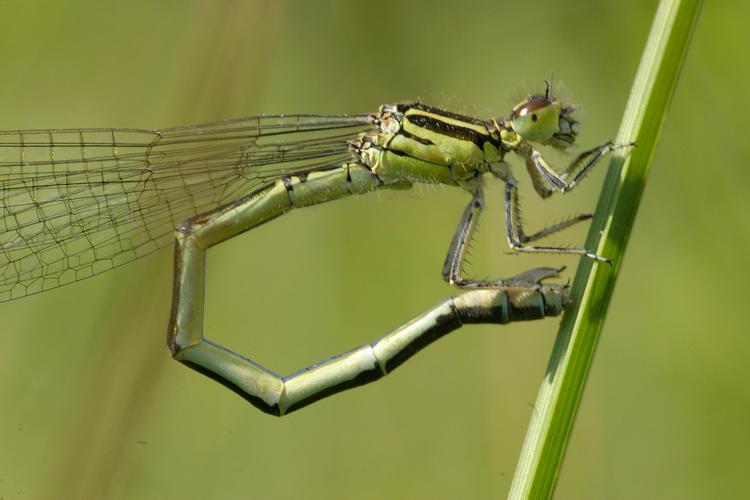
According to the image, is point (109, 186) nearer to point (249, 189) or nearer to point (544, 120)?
point (249, 189)

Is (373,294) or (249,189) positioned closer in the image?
(249,189)

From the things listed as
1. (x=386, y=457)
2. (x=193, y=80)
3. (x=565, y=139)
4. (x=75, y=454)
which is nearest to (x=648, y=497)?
(x=386, y=457)

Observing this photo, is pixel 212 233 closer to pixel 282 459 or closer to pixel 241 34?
pixel 241 34

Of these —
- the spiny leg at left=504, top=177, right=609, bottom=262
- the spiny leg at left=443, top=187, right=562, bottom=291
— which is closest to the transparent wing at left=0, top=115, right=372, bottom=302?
the spiny leg at left=443, top=187, right=562, bottom=291

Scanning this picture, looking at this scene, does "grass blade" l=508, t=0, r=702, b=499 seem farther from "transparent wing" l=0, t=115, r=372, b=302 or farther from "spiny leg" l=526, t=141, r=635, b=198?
"transparent wing" l=0, t=115, r=372, b=302

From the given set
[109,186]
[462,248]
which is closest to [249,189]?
[109,186]

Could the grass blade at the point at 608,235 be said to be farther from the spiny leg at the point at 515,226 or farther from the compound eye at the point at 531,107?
the compound eye at the point at 531,107
